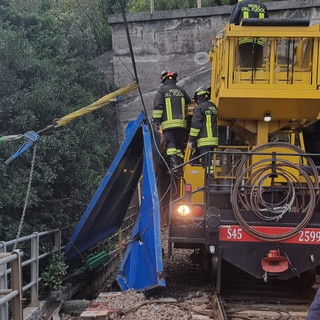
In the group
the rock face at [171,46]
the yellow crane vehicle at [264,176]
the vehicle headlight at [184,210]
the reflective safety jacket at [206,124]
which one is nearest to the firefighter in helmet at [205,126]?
the reflective safety jacket at [206,124]

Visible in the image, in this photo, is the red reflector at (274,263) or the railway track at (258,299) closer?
the railway track at (258,299)

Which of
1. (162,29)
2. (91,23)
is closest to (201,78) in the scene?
(162,29)

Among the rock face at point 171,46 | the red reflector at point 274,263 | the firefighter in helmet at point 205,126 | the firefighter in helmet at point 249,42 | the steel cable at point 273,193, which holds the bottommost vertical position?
the red reflector at point 274,263

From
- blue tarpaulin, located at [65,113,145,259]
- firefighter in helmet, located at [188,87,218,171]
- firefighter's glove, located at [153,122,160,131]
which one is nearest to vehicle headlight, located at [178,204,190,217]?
firefighter in helmet, located at [188,87,218,171]

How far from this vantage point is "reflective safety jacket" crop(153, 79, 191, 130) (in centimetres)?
827

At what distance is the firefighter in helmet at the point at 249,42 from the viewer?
22.6 feet

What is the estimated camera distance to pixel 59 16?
1788cm

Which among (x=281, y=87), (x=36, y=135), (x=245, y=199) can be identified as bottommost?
(x=245, y=199)

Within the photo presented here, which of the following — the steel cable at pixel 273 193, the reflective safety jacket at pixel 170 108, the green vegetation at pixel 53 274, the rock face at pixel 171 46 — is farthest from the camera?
the rock face at pixel 171 46

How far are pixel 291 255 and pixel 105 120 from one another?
1025 centimetres

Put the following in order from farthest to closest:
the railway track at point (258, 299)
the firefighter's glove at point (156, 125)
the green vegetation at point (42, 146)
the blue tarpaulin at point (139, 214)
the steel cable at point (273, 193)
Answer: the firefighter's glove at point (156, 125), the green vegetation at point (42, 146), the blue tarpaulin at point (139, 214), the steel cable at point (273, 193), the railway track at point (258, 299)

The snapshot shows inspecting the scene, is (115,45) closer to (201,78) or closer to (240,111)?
(201,78)

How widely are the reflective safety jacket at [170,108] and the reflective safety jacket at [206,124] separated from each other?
28.0 inches

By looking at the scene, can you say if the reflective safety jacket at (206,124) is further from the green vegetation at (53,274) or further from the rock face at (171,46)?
the rock face at (171,46)
